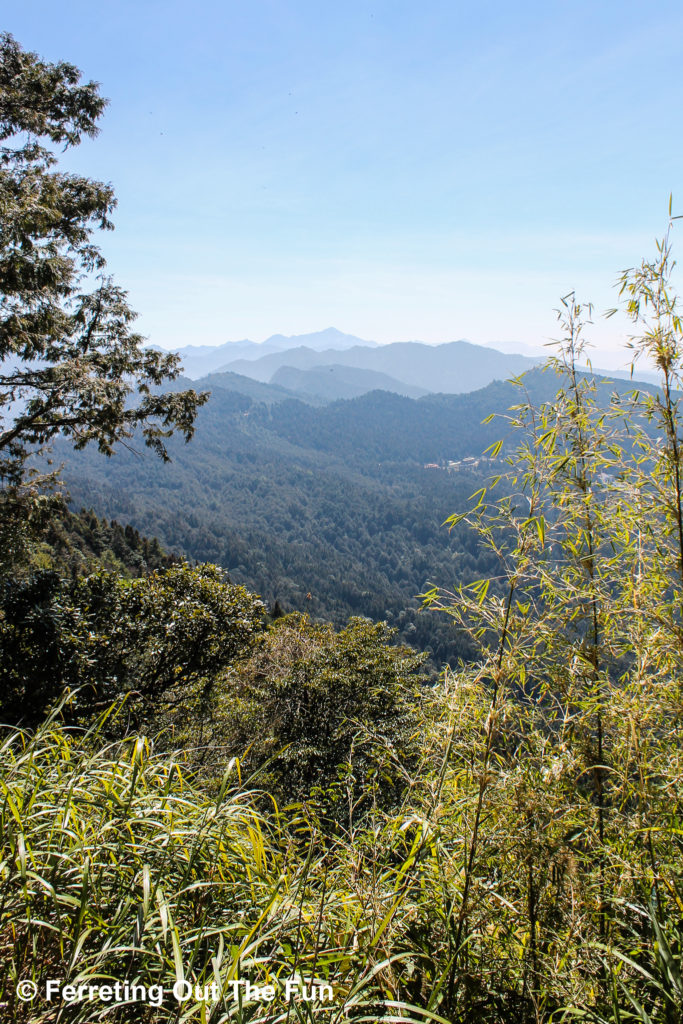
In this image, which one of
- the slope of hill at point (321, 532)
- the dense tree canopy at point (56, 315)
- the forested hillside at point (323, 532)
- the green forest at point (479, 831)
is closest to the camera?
the green forest at point (479, 831)

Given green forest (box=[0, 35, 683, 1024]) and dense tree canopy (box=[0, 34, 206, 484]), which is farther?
dense tree canopy (box=[0, 34, 206, 484])

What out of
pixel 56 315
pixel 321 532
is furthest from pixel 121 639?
pixel 321 532

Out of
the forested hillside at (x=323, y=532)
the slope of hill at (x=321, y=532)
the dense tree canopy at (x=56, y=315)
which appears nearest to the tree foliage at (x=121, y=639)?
the dense tree canopy at (x=56, y=315)

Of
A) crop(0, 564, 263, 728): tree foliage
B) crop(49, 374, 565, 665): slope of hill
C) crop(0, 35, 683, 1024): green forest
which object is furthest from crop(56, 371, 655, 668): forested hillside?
crop(0, 35, 683, 1024): green forest

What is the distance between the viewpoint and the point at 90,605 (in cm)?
678

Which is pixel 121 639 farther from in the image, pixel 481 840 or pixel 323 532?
pixel 323 532

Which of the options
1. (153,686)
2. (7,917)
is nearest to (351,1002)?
(7,917)

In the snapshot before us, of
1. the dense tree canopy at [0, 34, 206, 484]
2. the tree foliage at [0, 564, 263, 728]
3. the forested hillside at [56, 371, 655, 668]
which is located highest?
the dense tree canopy at [0, 34, 206, 484]

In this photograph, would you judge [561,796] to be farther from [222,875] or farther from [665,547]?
[222,875]

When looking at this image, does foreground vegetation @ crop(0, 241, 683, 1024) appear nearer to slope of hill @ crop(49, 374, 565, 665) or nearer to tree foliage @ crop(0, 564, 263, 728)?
tree foliage @ crop(0, 564, 263, 728)

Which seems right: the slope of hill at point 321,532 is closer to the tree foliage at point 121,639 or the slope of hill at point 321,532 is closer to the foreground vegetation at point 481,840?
the tree foliage at point 121,639

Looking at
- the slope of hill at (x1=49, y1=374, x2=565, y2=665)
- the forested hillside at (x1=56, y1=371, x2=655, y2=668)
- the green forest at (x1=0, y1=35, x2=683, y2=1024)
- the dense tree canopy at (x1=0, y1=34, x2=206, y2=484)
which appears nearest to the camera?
the green forest at (x1=0, y1=35, x2=683, y2=1024)

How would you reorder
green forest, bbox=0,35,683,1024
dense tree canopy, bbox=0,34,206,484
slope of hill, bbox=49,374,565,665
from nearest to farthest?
green forest, bbox=0,35,683,1024 → dense tree canopy, bbox=0,34,206,484 → slope of hill, bbox=49,374,565,665

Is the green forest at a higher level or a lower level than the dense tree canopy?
lower
